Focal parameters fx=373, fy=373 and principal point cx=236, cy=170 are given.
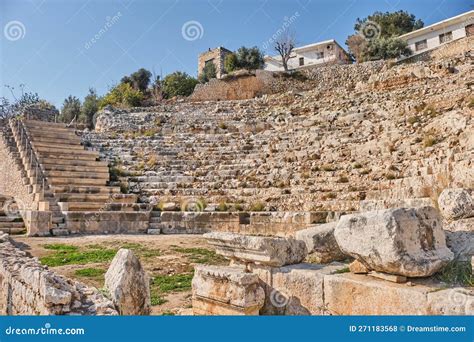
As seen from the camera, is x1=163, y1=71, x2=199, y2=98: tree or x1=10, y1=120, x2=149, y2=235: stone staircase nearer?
x1=10, y1=120, x2=149, y2=235: stone staircase

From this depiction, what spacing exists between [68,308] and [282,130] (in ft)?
48.0

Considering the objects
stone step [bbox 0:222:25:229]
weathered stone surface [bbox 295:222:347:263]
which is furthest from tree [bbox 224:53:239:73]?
weathered stone surface [bbox 295:222:347:263]

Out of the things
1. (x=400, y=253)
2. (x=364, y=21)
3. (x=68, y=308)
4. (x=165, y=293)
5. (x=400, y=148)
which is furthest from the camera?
(x=364, y=21)

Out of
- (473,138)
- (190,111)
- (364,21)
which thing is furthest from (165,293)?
(364,21)

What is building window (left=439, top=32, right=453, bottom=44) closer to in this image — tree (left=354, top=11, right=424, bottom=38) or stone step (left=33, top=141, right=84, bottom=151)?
tree (left=354, top=11, right=424, bottom=38)

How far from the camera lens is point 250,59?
3600 cm

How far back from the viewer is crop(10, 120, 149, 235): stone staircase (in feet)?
34.2

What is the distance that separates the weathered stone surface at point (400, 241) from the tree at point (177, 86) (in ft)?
109

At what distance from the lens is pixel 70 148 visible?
14805 mm

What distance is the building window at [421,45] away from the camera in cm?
3428

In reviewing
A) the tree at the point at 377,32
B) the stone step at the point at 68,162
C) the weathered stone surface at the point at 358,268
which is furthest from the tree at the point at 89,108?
the weathered stone surface at the point at 358,268

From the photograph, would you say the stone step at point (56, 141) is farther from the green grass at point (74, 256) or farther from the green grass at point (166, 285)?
the green grass at point (166, 285)

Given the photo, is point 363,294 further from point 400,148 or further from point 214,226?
point 400,148

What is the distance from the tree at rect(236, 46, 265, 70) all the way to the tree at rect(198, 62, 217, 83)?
3920 millimetres
